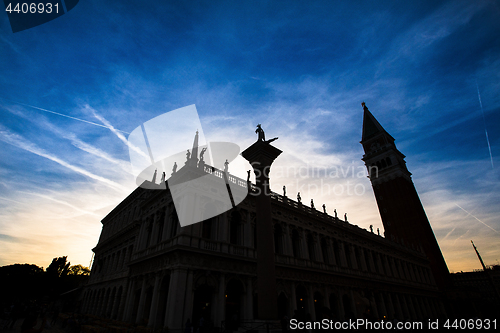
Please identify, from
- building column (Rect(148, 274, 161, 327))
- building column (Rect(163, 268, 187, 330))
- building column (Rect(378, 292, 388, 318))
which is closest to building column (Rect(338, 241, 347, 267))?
building column (Rect(378, 292, 388, 318))

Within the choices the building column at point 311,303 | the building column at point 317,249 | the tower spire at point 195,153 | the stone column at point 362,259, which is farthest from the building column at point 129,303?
the stone column at point 362,259

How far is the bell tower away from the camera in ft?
161

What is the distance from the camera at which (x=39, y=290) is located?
5262cm

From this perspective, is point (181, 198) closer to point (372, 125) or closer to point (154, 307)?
point (154, 307)

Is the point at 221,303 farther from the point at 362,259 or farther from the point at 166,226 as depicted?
the point at 362,259

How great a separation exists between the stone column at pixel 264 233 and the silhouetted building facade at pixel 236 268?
3038 mm

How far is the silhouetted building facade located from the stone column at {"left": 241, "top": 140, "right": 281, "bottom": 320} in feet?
9.97

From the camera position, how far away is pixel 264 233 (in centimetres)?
Result: 1080

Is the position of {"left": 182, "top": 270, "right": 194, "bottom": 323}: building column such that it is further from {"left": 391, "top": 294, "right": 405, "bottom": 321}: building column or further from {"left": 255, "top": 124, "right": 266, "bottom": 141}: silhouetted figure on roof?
{"left": 391, "top": 294, "right": 405, "bottom": 321}: building column

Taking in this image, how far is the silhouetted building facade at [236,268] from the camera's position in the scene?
17000 millimetres

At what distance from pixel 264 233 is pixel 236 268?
9.25 metres

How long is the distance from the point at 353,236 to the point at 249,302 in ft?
63.6

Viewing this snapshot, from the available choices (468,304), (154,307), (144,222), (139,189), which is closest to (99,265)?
(139,189)

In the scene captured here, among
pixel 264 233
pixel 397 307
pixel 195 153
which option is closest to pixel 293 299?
pixel 264 233
